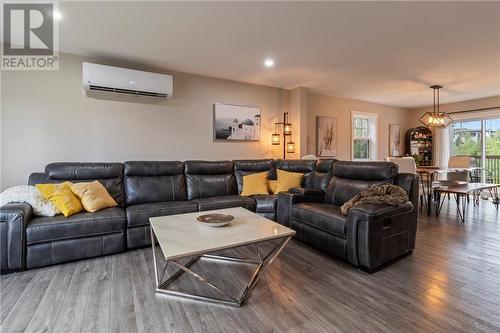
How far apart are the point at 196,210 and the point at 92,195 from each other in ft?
3.95

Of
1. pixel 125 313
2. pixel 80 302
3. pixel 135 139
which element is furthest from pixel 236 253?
pixel 135 139

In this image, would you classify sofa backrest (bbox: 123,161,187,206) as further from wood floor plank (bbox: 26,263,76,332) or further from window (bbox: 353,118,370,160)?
window (bbox: 353,118,370,160)

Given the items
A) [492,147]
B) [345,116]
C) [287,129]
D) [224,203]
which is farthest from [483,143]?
[224,203]

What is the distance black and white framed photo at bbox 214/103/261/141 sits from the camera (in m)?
4.34

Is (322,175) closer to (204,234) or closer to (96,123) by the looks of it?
(204,234)

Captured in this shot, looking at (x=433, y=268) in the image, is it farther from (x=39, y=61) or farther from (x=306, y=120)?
(x=39, y=61)

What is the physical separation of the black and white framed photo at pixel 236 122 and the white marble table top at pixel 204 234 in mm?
2349

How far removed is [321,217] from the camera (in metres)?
2.60

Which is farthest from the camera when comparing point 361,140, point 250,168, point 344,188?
point 361,140

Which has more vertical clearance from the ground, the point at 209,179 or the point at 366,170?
the point at 366,170

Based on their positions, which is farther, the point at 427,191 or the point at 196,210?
the point at 427,191

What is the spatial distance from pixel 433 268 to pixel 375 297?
3.03ft

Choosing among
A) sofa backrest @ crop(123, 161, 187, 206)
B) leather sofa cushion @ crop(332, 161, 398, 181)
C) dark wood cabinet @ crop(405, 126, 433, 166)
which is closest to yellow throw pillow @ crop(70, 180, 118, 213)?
sofa backrest @ crop(123, 161, 187, 206)

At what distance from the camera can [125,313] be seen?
1.65m
